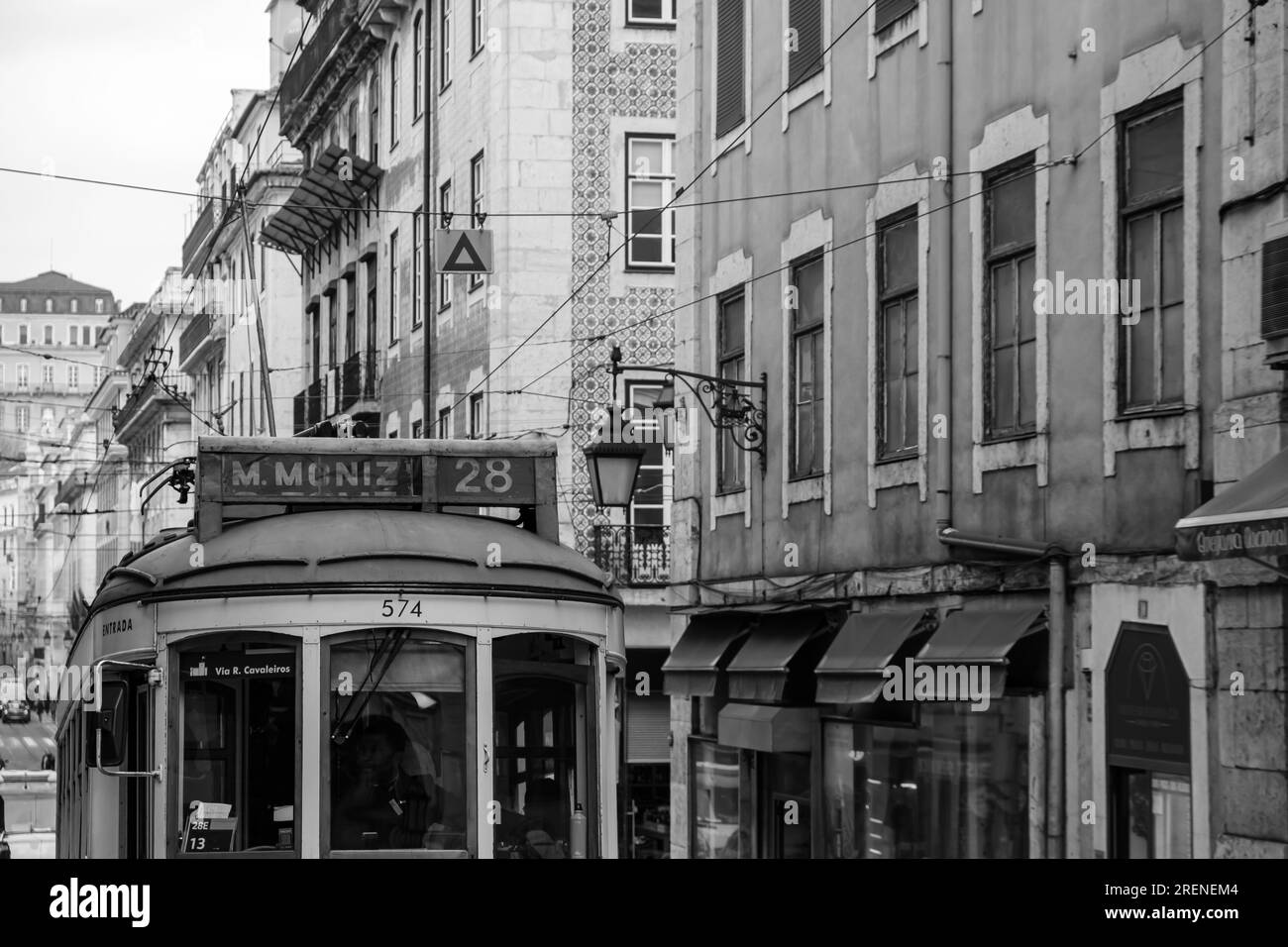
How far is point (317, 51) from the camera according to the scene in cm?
4106

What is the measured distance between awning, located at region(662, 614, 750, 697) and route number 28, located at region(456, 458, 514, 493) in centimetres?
799

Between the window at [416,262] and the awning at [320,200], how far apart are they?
3.10 m

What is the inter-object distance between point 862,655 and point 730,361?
5141 mm

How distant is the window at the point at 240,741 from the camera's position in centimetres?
920

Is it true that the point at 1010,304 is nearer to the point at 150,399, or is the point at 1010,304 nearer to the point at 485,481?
the point at 485,481

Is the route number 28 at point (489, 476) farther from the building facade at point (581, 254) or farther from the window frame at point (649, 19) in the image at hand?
the window frame at point (649, 19)

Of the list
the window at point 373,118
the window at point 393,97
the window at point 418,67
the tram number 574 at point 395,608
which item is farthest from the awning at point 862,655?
the window at point 373,118

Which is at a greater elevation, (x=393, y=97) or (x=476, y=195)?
(x=393, y=97)

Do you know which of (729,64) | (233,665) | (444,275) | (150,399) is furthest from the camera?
(150,399)

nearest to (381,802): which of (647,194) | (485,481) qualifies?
(485,481)

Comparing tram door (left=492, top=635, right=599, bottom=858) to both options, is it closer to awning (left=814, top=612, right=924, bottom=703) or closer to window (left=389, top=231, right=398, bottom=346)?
awning (left=814, top=612, right=924, bottom=703)

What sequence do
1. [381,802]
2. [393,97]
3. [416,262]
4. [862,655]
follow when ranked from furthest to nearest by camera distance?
[393,97]
[416,262]
[862,655]
[381,802]

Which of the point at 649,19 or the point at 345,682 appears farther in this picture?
the point at 649,19

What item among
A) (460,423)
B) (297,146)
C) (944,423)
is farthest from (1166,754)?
(297,146)
